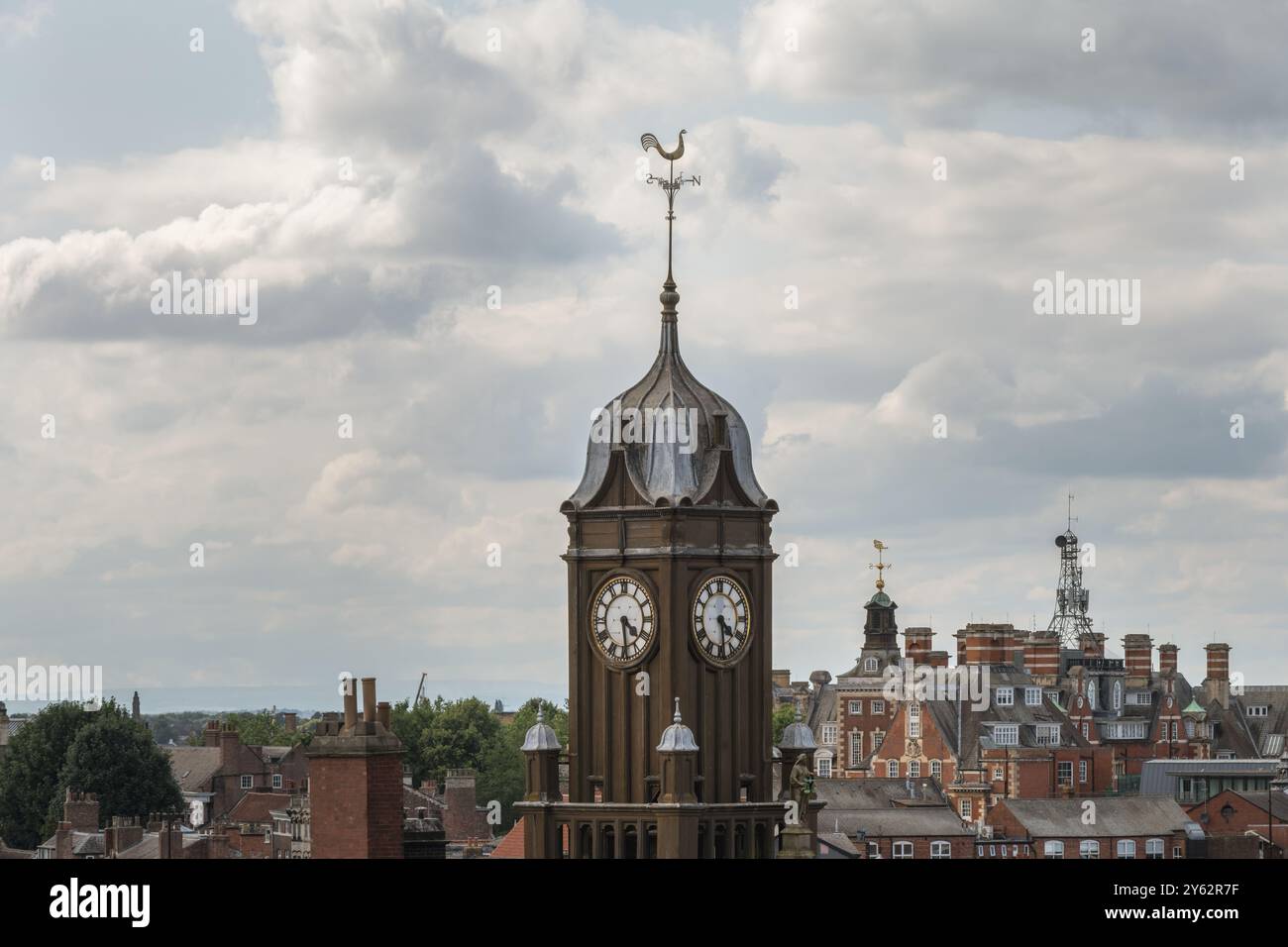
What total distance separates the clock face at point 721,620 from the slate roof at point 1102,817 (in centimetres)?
10475

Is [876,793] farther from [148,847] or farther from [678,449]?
[678,449]

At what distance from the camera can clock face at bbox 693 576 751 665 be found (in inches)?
2072

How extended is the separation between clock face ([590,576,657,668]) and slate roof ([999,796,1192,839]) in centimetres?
10550

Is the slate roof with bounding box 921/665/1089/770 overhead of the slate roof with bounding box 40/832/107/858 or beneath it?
overhead

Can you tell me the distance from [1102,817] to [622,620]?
10798 centimetres

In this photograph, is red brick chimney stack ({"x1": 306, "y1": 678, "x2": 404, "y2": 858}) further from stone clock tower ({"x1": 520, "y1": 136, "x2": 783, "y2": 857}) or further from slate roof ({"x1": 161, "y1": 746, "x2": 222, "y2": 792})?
slate roof ({"x1": 161, "y1": 746, "x2": 222, "y2": 792})

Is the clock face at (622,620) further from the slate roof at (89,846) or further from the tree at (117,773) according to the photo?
the tree at (117,773)

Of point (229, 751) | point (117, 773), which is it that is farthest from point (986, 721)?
point (117, 773)

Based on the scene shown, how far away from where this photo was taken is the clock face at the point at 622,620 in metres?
52.7

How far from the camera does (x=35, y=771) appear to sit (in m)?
163

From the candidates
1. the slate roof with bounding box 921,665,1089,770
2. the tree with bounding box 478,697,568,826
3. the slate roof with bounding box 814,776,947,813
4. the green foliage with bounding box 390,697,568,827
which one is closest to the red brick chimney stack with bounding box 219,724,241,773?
the green foliage with bounding box 390,697,568,827

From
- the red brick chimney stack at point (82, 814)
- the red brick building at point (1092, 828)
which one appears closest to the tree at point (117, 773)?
the red brick chimney stack at point (82, 814)
